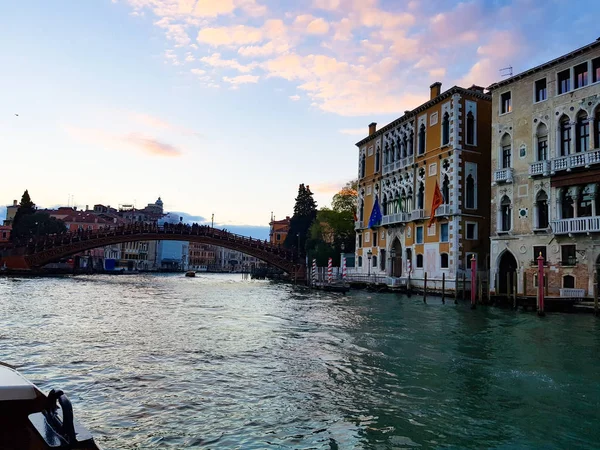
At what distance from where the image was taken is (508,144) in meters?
23.0

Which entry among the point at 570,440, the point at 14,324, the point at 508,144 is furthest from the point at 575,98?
the point at 14,324

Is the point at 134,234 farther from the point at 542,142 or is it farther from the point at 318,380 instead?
the point at 318,380

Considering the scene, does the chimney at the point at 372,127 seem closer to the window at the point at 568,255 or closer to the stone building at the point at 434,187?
the stone building at the point at 434,187

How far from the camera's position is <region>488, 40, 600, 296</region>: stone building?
1898cm

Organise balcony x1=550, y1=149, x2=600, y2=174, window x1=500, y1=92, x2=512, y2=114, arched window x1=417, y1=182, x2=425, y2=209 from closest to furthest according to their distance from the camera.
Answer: balcony x1=550, y1=149, x2=600, y2=174
window x1=500, y1=92, x2=512, y2=114
arched window x1=417, y1=182, x2=425, y2=209

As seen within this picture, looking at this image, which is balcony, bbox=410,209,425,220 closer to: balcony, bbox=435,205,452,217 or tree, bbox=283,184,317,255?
balcony, bbox=435,205,452,217

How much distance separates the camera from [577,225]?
62.1 ft

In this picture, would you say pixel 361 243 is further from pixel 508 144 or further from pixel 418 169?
pixel 508 144

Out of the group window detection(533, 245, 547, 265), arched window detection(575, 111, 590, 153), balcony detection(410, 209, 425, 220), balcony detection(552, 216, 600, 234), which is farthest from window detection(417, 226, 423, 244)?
arched window detection(575, 111, 590, 153)

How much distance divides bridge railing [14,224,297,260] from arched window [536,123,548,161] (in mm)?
25780

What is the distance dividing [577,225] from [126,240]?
34182 millimetres

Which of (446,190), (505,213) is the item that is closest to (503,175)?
(505,213)

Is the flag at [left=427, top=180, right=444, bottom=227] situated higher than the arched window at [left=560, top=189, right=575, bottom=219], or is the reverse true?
the flag at [left=427, top=180, right=444, bottom=227]

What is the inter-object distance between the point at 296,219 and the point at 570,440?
5819 centimetres
